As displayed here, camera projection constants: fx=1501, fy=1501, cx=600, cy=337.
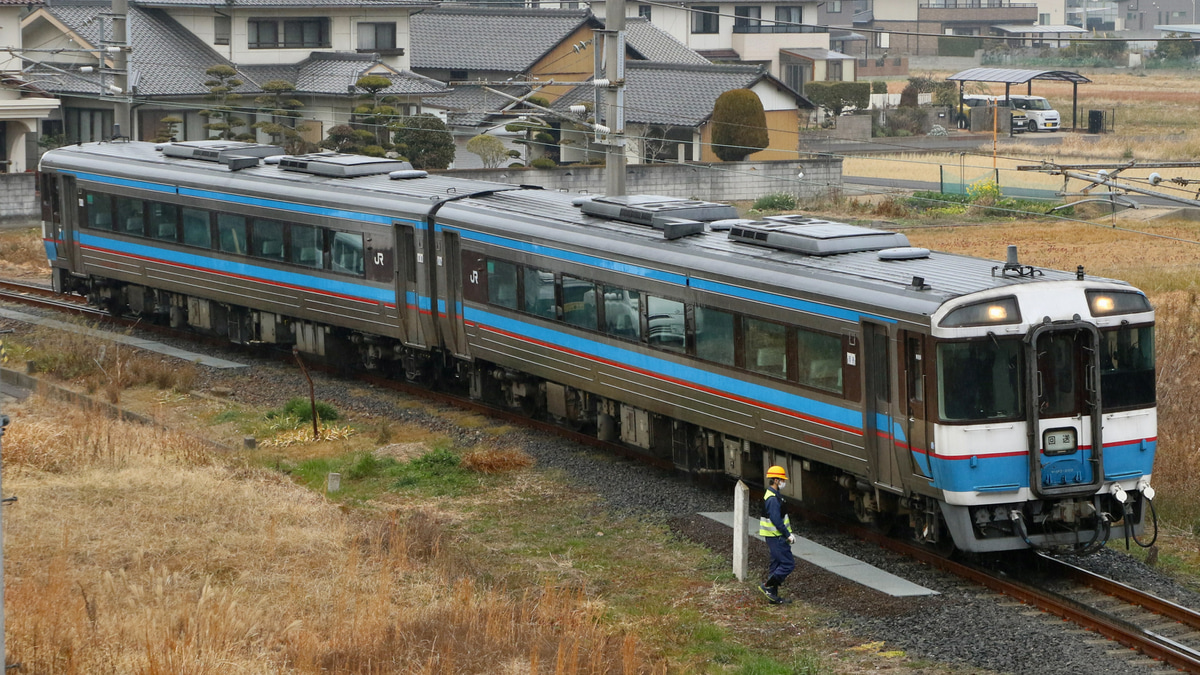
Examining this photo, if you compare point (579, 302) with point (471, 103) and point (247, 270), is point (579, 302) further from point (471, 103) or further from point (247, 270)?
point (471, 103)

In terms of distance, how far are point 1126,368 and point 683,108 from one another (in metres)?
36.2

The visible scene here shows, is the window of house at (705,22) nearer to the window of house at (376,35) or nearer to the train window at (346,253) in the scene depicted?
the window of house at (376,35)

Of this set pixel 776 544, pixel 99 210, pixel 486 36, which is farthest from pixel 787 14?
pixel 776 544

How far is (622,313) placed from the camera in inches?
626

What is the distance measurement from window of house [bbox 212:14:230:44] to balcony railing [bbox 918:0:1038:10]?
66.9 meters

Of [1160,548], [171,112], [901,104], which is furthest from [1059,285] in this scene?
[901,104]

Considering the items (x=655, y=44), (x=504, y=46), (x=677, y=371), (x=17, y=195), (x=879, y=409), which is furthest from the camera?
(x=655, y=44)

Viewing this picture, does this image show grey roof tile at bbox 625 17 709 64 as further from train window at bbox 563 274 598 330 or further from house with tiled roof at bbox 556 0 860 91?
train window at bbox 563 274 598 330

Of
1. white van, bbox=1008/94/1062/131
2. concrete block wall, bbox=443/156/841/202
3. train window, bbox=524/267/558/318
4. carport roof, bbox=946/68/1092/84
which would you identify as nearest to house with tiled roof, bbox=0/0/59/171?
concrete block wall, bbox=443/156/841/202

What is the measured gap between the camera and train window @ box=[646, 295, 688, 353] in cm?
1497

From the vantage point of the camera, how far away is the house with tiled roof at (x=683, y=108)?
1838 inches

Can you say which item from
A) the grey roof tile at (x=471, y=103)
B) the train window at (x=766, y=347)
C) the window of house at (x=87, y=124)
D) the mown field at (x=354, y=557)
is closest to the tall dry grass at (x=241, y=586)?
the mown field at (x=354, y=557)

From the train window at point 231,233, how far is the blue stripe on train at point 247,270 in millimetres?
210

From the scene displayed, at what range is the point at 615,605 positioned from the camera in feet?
38.2
